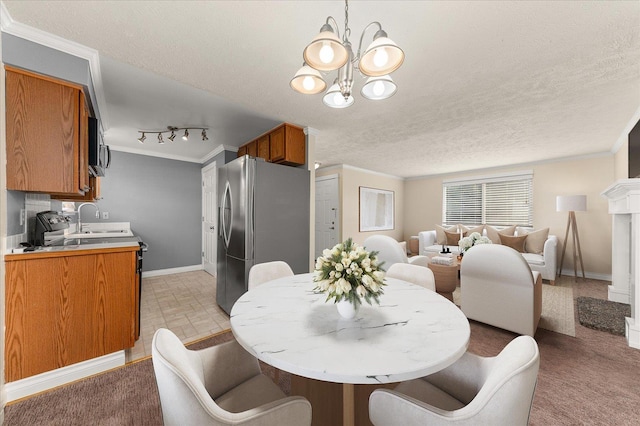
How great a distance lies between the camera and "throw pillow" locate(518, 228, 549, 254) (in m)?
4.53

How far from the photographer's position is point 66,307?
1.70 m

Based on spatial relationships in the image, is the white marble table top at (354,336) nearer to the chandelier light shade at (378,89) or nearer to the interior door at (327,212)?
the chandelier light shade at (378,89)

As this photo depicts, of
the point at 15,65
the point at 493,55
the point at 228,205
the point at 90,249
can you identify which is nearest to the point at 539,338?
the point at 493,55

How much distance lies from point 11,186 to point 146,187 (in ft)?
10.5

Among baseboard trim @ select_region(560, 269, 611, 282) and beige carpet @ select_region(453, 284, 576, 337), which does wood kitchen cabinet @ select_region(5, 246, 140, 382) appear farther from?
baseboard trim @ select_region(560, 269, 611, 282)

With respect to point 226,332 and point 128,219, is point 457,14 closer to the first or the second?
point 226,332

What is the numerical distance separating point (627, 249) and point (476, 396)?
4280mm

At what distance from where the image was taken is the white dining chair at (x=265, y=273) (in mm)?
1807

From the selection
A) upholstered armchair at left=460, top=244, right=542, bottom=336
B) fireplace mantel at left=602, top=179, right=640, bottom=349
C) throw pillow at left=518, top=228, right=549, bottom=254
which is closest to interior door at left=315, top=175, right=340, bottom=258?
upholstered armchair at left=460, top=244, right=542, bottom=336

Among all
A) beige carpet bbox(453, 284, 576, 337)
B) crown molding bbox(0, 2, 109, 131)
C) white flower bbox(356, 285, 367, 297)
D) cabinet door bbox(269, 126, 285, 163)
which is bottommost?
beige carpet bbox(453, 284, 576, 337)

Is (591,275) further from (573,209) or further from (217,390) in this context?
(217,390)

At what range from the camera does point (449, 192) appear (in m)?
6.55

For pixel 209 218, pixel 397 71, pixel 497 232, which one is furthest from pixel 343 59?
pixel 497 232

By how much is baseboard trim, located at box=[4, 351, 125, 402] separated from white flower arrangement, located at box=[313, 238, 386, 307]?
198 centimetres
